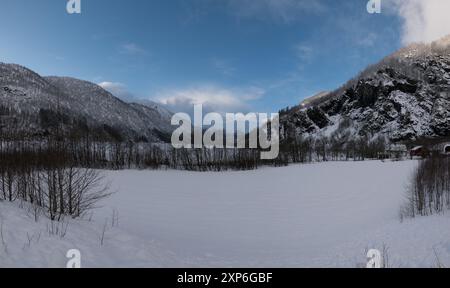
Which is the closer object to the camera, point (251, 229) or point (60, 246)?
point (60, 246)

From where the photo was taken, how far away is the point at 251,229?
71.7 ft

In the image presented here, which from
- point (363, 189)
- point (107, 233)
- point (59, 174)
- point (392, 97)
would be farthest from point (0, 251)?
point (392, 97)

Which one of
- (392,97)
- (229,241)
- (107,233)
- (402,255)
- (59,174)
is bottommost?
(229,241)

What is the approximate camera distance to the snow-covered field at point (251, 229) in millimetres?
8922

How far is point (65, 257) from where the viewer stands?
7469 millimetres

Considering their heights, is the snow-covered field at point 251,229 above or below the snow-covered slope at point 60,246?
below

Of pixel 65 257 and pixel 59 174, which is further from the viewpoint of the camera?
pixel 59 174

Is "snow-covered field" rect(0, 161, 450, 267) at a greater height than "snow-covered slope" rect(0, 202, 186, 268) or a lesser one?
lesser

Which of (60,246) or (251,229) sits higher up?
(60,246)

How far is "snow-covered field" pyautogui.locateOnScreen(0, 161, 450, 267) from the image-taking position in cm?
892

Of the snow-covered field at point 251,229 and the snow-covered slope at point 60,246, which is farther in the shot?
the snow-covered field at point 251,229

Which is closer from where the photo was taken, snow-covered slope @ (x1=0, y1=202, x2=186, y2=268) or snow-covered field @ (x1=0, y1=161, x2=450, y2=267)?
snow-covered slope @ (x1=0, y1=202, x2=186, y2=268)
